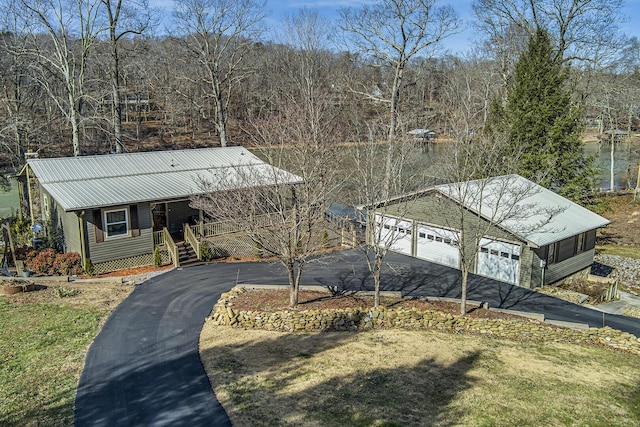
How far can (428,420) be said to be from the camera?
9.90 meters

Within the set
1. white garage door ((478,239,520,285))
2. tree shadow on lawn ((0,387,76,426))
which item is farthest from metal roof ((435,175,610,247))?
tree shadow on lawn ((0,387,76,426))

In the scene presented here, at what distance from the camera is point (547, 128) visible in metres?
28.8

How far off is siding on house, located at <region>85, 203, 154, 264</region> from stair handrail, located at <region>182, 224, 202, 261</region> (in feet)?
5.70

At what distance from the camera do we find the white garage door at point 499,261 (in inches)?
798

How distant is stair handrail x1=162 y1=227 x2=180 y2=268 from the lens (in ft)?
67.9

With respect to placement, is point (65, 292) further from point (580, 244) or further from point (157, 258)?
point (580, 244)

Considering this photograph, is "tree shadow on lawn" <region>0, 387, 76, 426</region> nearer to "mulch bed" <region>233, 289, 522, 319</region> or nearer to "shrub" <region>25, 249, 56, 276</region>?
"mulch bed" <region>233, 289, 522, 319</region>

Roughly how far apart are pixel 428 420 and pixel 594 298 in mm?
13308

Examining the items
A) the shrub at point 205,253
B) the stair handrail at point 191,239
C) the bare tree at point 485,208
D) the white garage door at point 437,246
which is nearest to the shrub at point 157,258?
the stair handrail at point 191,239

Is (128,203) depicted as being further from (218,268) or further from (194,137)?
(194,137)

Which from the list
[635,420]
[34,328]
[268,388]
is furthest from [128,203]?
[635,420]

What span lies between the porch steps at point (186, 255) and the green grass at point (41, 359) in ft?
18.6

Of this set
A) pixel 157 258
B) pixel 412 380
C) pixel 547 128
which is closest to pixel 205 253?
pixel 157 258

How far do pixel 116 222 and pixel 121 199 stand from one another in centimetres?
100
